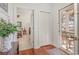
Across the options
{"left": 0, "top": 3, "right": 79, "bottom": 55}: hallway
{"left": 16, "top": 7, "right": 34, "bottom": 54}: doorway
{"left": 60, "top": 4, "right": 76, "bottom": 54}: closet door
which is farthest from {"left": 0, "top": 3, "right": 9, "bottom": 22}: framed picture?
{"left": 60, "top": 4, "right": 76, "bottom": 54}: closet door

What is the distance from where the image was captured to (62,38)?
148 cm

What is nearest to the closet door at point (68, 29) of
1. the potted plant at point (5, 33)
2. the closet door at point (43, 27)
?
the closet door at point (43, 27)

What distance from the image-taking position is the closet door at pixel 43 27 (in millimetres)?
1471

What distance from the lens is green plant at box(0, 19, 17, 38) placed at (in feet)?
4.70

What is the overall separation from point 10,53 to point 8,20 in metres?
0.40

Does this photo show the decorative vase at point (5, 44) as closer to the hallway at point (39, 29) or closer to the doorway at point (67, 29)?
the hallway at point (39, 29)

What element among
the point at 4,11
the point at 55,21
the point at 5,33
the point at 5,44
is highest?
the point at 4,11

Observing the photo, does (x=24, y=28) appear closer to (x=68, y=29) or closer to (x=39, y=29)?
(x=39, y=29)

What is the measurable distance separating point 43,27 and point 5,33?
46cm

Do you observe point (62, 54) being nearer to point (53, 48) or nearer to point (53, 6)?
point (53, 48)

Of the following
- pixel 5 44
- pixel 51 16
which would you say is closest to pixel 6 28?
pixel 5 44

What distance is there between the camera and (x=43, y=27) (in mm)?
1479

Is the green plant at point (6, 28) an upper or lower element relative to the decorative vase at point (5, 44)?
upper
